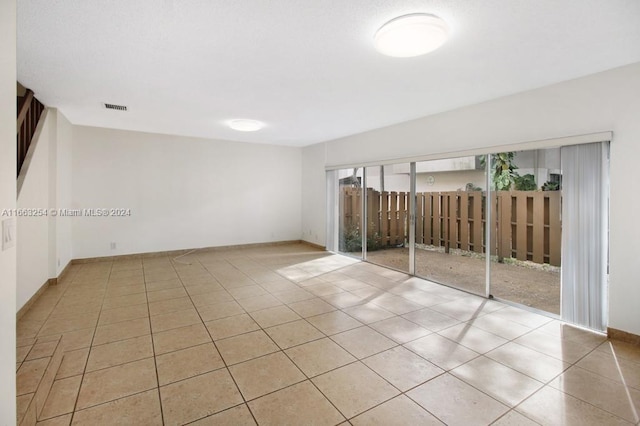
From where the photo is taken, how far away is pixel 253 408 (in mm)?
1915

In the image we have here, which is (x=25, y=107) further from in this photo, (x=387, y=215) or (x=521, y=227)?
(x=521, y=227)

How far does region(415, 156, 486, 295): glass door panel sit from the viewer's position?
201 inches

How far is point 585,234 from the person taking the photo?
3.04 metres

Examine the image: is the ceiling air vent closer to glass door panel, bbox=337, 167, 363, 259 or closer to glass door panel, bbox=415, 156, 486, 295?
glass door panel, bbox=337, 167, 363, 259

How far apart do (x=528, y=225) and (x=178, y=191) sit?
257 inches

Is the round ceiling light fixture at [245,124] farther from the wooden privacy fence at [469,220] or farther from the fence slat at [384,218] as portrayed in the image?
the fence slat at [384,218]

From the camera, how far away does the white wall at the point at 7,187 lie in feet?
3.99

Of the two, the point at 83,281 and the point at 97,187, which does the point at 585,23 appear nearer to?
the point at 83,281

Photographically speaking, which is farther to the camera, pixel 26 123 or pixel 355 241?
pixel 355 241

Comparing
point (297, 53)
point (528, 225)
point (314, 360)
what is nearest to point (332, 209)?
point (528, 225)

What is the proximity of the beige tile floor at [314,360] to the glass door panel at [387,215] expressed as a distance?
2579mm

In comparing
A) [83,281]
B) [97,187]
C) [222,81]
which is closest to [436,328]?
[222,81]

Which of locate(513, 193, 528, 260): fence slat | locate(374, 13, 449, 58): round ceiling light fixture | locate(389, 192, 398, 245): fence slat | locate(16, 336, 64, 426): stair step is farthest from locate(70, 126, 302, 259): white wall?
locate(374, 13, 449, 58): round ceiling light fixture

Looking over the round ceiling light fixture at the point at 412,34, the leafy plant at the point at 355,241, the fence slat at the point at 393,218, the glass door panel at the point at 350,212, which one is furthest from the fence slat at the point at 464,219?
the round ceiling light fixture at the point at 412,34
